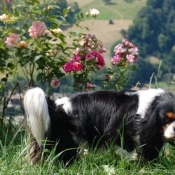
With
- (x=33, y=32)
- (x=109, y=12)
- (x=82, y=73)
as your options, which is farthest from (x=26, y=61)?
(x=109, y=12)

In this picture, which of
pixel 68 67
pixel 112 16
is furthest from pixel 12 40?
pixel 112 16

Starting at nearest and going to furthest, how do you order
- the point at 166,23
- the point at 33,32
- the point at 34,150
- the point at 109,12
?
1. the point at 34,150
2. the point at 33,32
3. the point at 166,23
4. the point at 109,12

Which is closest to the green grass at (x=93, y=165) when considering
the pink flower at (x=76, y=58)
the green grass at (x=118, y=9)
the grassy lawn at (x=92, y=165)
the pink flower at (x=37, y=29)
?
the grassy lawn at (x=92, y=165)

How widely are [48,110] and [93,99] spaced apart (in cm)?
45

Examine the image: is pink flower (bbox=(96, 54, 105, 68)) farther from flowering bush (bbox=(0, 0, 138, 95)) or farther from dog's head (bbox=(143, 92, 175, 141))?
dog's head (bbox=(143, 92, 175, 141))

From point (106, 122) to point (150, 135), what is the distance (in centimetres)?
42

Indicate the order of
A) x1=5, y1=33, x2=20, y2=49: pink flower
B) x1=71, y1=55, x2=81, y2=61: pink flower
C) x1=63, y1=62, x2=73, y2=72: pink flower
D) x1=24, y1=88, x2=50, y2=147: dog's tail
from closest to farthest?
1. x1=24, y1=88, x2=50, y2=147: dog's tail
2. x1=5, y1=33, x2=20, y2=49: pink flower
3. x1=63, y1=62, x2=73, y2=72: pink flower
4. x1=71, y1=55, x2=81, y2=61: pink flower

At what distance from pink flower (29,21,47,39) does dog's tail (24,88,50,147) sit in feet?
4.60

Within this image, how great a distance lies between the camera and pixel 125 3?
9025 cm

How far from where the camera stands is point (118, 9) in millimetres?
88625

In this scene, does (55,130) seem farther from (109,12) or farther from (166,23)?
(109,12)

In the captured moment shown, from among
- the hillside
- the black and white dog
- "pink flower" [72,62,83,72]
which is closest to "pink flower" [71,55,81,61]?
"pink flower" [72,62,83,72]

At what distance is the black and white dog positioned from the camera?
4836mm

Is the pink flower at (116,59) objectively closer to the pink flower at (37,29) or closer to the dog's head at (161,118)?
the pink flower at (37,29)
